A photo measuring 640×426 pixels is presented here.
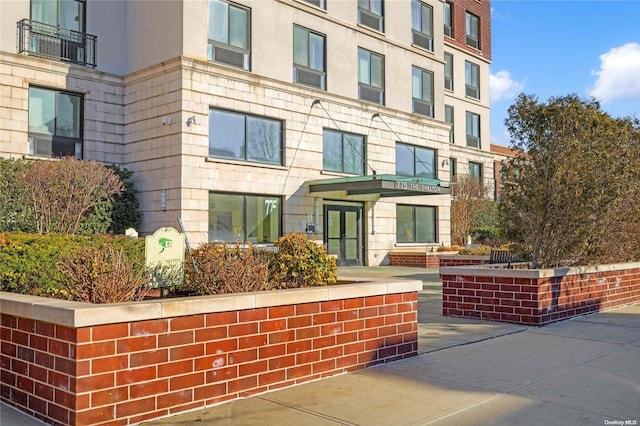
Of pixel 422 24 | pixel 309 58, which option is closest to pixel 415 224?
pixel 309 58

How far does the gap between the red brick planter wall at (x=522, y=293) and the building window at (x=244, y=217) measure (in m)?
9.91

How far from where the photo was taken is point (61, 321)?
4.71 m

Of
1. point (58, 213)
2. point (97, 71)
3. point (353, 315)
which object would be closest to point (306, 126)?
point (97, 71)

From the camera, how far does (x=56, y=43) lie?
62.2 ft

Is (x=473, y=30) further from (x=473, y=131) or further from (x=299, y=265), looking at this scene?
(x=299, y=265)

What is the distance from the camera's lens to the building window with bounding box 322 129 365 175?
23500 millimetres

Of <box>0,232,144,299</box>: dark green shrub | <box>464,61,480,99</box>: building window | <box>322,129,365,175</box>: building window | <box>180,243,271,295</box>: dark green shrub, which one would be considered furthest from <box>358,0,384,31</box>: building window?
<box>180,243,271,295</box>: dark green shrub

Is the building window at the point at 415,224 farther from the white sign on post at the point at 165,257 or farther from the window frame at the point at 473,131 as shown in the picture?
the white sign on post at the point at 165,257

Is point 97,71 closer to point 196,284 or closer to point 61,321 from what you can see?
point 196,284

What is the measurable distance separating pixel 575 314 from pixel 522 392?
5.68 metres

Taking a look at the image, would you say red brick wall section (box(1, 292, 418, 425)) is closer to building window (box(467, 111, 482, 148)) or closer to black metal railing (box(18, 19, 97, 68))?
black metal railing (box(18, 19, 97, 68))

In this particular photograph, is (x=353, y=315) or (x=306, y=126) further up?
(x=306, y=126)

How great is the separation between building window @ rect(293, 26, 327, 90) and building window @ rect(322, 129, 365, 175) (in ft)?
6.57

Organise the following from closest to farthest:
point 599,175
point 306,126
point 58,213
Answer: point 599,175, point 58,213, point 306,126
